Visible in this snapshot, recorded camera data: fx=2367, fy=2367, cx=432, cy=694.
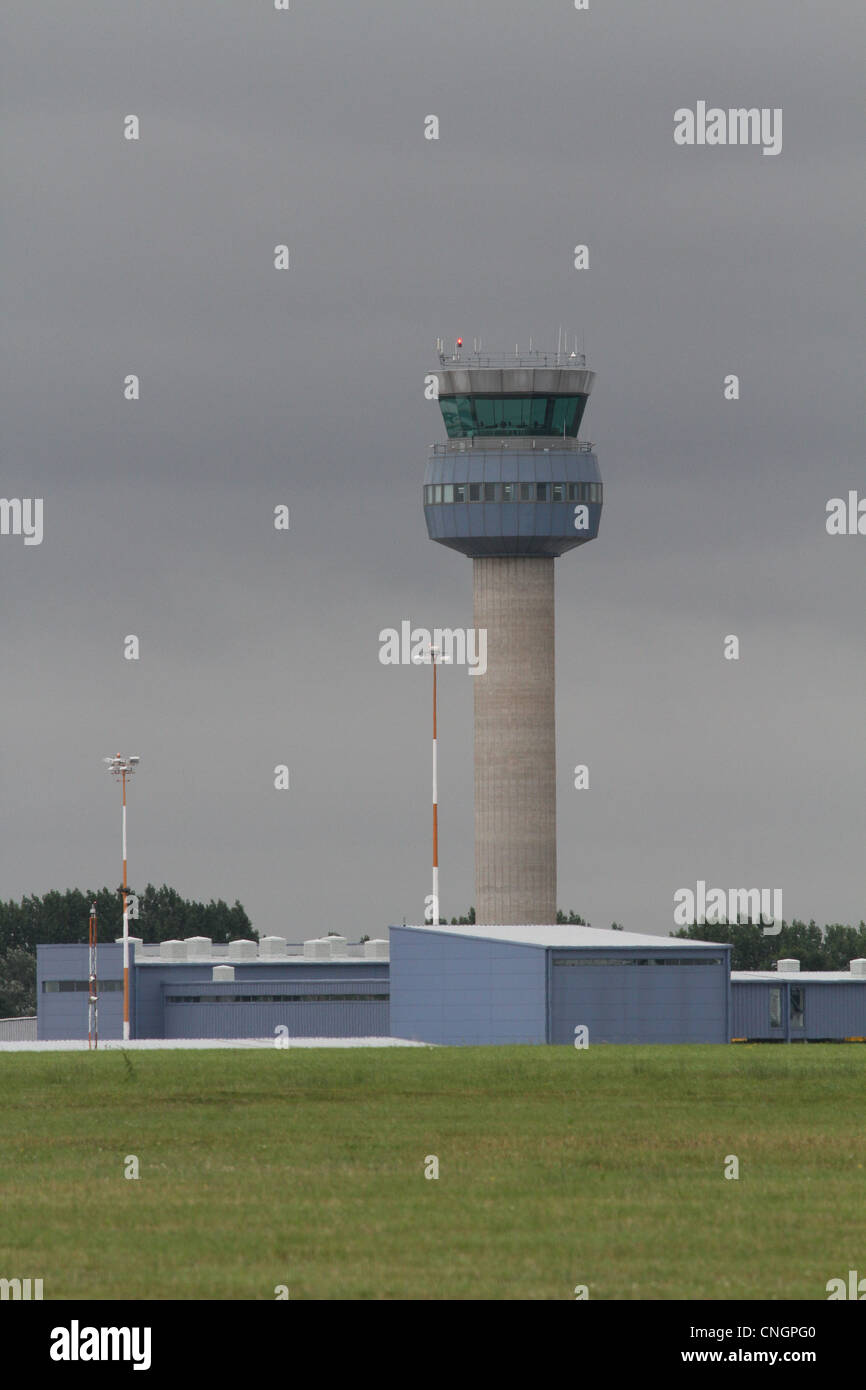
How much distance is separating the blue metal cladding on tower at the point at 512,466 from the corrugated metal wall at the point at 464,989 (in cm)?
2896

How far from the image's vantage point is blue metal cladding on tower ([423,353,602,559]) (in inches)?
5399

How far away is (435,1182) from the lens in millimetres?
36344

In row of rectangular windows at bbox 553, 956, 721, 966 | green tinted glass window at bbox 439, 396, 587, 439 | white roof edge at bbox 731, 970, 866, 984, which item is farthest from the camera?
green tinted glass window at bbox 439, 396, 587, 439

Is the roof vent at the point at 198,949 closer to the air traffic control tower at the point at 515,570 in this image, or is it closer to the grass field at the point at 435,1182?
the air traffic control tower at the point at 515,570

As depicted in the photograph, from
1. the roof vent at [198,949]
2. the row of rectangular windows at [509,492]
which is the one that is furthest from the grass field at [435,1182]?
the roof vent at [198,949]

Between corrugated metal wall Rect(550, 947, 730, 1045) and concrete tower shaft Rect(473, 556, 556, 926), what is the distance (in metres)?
32.2

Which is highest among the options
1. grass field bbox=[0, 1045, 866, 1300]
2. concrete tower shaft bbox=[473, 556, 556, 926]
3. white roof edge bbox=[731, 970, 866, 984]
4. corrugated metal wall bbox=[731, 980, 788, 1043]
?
concrete tower shaft bbox=[473, 556, 556, 926]

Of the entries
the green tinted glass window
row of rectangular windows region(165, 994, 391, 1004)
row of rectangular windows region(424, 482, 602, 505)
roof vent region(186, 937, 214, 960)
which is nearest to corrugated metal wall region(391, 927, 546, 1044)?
row of rectangular windows region(165, 994, 391, 1004)

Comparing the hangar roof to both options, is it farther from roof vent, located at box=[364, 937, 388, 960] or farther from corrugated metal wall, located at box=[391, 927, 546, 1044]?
roof vent, located at box=[364, 937, 388, 960]

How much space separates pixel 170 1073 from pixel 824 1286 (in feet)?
113

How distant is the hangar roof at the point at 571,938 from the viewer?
10456 centimetres

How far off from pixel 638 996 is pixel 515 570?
131 feet

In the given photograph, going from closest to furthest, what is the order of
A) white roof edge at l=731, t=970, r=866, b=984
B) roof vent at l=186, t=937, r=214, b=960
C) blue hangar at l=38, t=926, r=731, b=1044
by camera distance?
blue hangar at l=38, t=926, r=731, b=1044, white roof edge at l=731, t=970, r=866, b=984, roof vent at l=186, t=937, r=214, b=960
